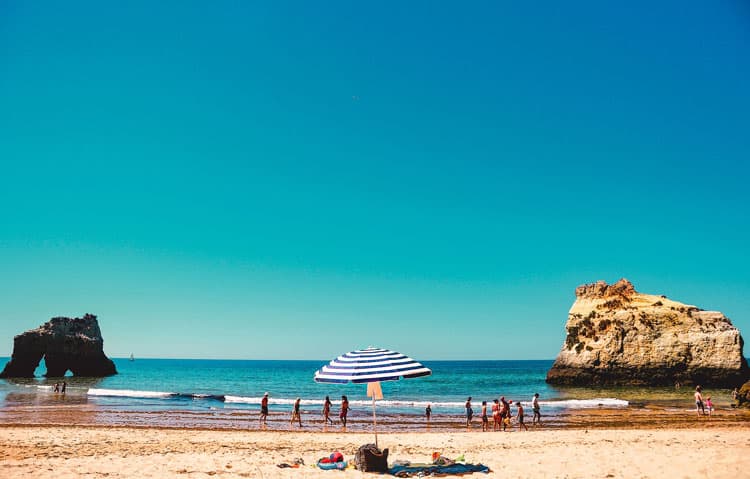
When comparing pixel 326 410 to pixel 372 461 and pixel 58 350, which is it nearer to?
pixel 372 461

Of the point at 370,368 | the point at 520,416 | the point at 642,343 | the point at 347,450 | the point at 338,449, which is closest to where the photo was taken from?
the point at 370,368

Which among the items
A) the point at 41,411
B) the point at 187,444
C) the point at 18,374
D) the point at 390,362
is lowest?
the point at 18,374

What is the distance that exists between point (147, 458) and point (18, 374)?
69184 millimetres

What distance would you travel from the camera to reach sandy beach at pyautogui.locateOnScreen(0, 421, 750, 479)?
10578mm

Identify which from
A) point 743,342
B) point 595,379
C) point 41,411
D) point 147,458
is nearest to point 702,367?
point 743,342

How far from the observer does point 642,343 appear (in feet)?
159

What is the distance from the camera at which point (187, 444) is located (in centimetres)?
1503

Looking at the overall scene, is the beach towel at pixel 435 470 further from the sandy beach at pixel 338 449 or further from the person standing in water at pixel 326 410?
the person standing in water at pixel 326 410

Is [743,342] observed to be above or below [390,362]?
below

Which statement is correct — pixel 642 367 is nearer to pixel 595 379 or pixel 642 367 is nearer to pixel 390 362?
pixel 595 379

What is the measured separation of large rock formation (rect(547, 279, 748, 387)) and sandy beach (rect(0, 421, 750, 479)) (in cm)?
3177

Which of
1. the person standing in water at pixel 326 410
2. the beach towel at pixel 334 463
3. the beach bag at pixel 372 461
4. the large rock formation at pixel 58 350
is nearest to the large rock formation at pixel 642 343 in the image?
the person standing in water at pixel 326 410

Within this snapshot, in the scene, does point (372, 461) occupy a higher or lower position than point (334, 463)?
higher

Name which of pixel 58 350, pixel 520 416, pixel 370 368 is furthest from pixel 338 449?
pixel 58 350
